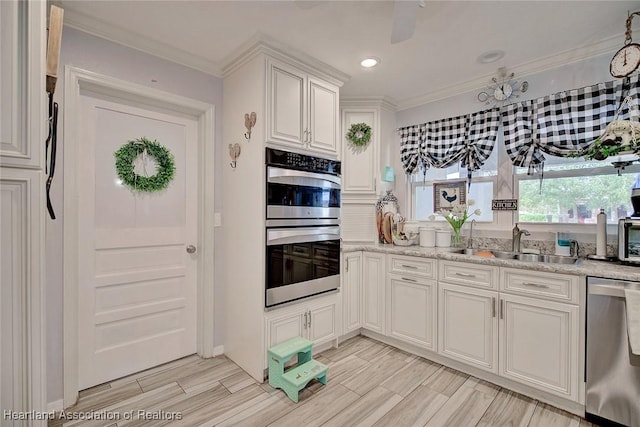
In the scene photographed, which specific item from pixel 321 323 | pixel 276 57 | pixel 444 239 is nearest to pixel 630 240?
pixel 444 239

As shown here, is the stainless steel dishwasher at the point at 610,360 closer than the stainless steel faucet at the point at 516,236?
Yes

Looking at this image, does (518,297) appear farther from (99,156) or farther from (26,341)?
(99,156)

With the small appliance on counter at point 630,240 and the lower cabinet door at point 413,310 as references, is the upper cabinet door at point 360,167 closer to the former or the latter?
the lower cabinet door at point 413,310

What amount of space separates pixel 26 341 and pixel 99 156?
1.55 m

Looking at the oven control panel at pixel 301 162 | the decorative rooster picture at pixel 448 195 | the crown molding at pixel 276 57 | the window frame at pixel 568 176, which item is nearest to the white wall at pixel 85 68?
the crown molding at pixel 276 57

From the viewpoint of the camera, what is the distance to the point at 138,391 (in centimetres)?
211

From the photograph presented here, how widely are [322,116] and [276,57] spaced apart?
59cm

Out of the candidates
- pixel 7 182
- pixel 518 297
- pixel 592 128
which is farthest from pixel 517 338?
pixel 7 182

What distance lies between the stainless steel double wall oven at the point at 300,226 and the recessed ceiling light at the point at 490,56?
4.73 ft

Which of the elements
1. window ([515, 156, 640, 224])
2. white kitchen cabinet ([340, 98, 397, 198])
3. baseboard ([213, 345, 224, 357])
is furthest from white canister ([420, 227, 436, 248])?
baseboard ([213, 345, 224, 357])

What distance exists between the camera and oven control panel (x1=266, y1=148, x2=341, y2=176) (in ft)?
7.30

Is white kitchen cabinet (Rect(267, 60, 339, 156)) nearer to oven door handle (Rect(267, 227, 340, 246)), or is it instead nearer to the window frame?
oven door handle (Rect(267, 227, 340, 246))

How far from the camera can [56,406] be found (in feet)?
6.15

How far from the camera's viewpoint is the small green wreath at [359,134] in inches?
124
